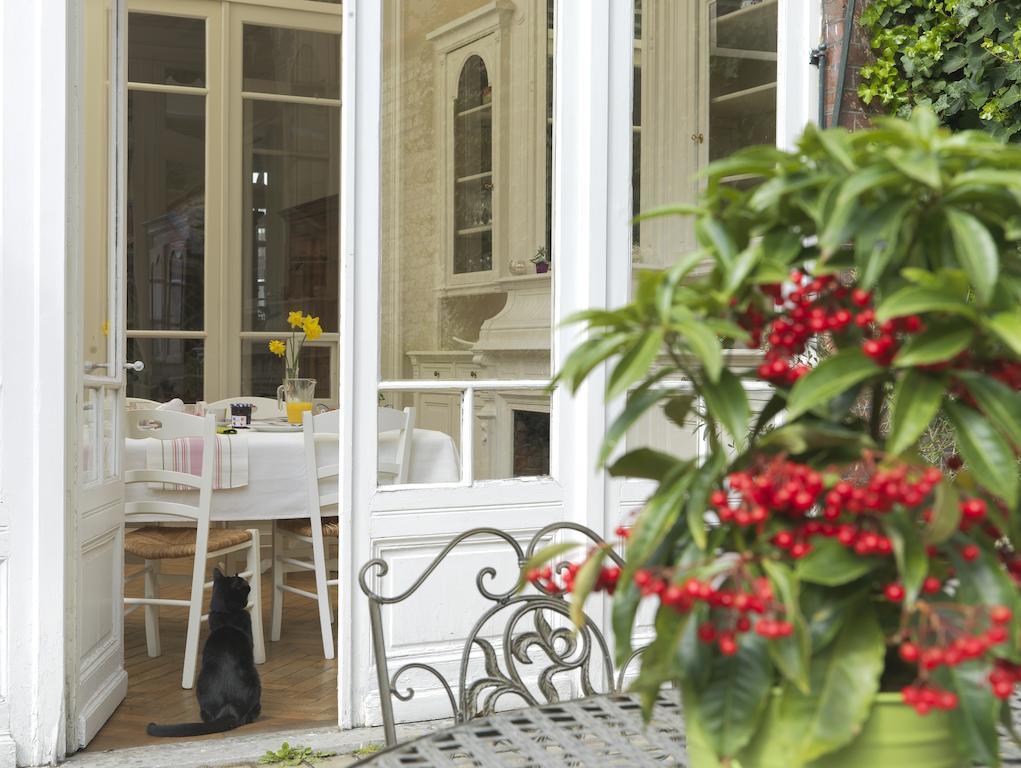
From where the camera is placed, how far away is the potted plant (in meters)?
0.80

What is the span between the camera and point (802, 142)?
93 cm

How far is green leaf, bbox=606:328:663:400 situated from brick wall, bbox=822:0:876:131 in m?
3.08

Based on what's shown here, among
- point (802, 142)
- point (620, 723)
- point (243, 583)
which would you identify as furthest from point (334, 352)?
point (802, 142)

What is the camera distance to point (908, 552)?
80cm

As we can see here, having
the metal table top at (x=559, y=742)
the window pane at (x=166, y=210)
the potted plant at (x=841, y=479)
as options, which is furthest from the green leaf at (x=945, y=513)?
the window pane at (x=166, y=210)

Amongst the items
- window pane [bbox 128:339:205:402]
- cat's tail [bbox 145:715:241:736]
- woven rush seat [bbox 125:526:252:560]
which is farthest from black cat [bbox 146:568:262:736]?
window pane [bbox 128:339:205:402]

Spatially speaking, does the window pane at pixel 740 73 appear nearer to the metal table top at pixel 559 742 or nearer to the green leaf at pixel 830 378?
the metal table top at pixel 559 742

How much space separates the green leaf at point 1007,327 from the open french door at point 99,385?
271cm

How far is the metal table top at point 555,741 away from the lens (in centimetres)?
135

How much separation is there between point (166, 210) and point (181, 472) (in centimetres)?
409

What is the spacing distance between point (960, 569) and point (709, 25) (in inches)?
126

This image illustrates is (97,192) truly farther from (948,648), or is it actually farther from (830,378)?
(948,648)

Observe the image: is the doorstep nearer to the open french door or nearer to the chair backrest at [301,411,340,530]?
the open french door

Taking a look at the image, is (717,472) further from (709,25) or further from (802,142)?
(709,25)
